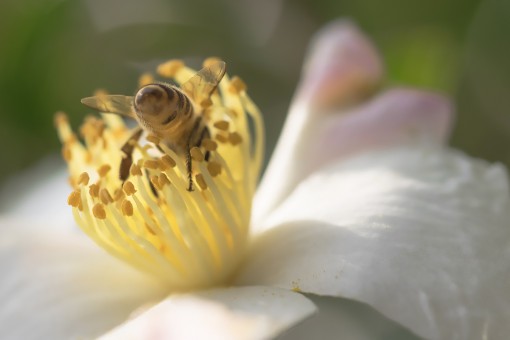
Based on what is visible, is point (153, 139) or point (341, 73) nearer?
point (153, 139)

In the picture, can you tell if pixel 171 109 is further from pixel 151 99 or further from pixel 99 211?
pixel 99 211

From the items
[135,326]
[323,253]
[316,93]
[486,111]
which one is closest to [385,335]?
[323,253]

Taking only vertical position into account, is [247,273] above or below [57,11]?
below

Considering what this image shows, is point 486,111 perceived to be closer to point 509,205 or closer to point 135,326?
point 509,205

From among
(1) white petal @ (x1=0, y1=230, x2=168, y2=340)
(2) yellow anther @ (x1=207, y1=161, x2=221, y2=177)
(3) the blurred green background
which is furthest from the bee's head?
(3) the blurred green background

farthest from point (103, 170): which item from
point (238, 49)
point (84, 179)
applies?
point (238, 49)

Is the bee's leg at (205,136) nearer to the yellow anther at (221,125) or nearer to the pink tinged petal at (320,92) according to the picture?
the yellow anther at (221,125)
